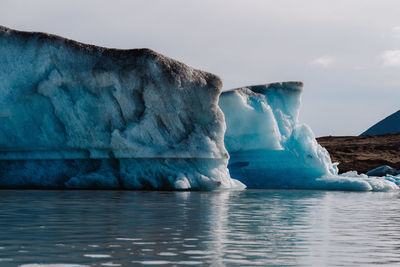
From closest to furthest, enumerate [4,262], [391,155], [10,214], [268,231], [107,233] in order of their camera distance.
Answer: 1. [4,262]
2. [107,233]
3. [268,231]
4. [10,214]
5. [391,155]

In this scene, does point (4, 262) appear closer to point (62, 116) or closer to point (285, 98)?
point (62, 116)

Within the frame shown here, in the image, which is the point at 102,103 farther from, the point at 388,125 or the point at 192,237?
the point at 388,125

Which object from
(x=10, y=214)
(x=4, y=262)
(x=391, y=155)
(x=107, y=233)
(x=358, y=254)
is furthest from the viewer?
(x=391, y=155)

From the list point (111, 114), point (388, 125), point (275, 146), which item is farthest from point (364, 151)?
point (388, 125)

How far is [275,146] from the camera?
18.6 meters

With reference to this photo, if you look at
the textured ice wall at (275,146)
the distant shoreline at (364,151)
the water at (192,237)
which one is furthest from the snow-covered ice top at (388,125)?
the water at (192,237)

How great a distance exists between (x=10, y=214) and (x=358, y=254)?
4581 mm

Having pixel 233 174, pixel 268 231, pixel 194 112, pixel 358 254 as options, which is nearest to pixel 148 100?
pixel 194 112

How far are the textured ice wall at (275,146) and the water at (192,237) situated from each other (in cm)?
1006

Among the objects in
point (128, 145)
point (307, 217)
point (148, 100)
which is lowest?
point (307, 217)

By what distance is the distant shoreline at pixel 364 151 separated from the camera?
3580cm

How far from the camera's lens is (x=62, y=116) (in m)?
15.4

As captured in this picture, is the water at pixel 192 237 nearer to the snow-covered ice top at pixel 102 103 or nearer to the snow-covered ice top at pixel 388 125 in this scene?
the snow-covered ice top at pixel 102 103

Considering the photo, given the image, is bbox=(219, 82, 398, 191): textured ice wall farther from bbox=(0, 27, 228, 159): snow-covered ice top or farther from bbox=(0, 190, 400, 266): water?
bbox=(0, 190, 400, 266): water
